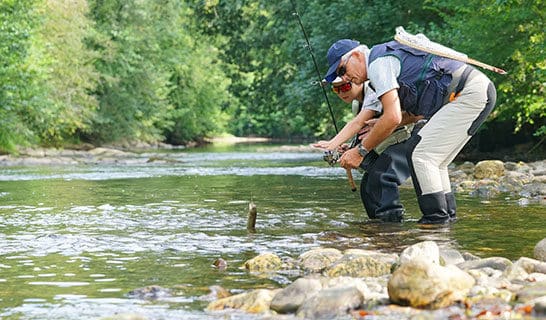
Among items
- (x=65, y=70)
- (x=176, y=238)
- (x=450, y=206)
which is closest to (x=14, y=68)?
(x=65, y=70)

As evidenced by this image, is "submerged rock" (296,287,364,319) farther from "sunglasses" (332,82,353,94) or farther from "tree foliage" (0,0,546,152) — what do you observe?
"tree foliage" (0,0,546,152)

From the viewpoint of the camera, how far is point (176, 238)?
7.48 metres

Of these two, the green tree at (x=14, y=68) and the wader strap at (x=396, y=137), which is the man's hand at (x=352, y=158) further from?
the green tree at (x=14, y=68)

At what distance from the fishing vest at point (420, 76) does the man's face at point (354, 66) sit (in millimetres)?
112

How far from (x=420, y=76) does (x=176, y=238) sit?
224 centimetres

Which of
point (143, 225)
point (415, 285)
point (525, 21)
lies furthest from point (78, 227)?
point (525, 21)

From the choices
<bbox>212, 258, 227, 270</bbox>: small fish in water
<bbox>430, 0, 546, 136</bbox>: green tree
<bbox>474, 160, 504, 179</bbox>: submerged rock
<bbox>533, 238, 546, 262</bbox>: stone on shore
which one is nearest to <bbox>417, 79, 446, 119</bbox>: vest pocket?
<bbox>533, 238, 546, 262</bbox>: stone on shore

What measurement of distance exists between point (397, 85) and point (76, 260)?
2.59m

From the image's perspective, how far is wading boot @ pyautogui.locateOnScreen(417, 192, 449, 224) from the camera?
7.62m

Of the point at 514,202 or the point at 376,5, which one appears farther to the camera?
the point at 376,5

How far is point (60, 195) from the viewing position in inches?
513

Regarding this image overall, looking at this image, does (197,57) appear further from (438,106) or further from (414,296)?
(414,296)

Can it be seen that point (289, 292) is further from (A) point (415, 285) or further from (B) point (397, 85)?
(B) point (397, 85)

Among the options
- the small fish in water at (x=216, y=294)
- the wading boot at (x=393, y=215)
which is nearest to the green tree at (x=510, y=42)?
the wading boot at (x=393, y=215)
